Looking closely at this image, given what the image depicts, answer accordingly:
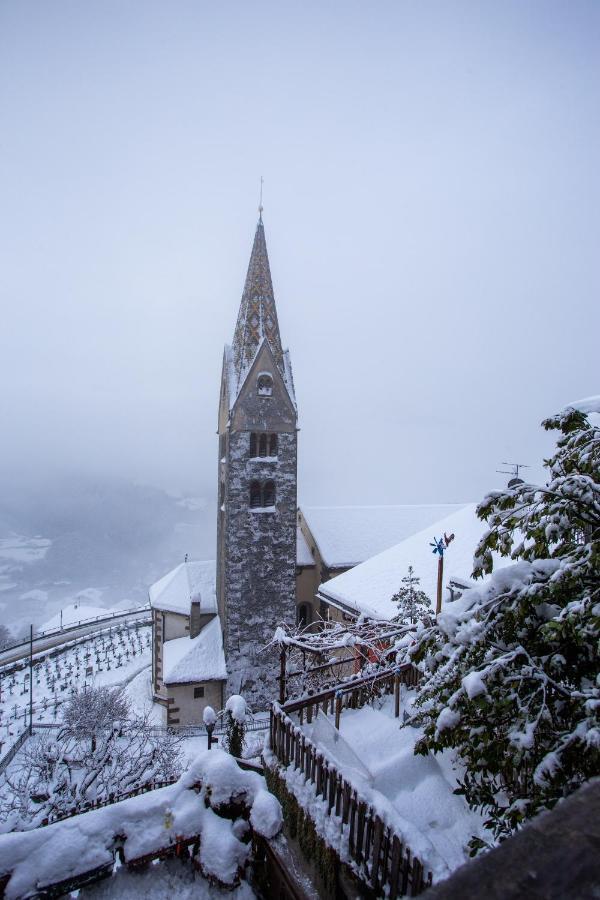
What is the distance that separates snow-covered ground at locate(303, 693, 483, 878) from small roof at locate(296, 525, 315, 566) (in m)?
18.6

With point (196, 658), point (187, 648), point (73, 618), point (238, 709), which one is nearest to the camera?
point (238, 709)

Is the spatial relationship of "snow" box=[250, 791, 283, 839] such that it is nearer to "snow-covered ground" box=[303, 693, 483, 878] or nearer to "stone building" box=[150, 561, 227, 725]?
"snow-covered ground" box=[303, 693, 483, 878]

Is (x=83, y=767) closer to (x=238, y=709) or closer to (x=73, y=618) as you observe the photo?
(x=238, y=709)

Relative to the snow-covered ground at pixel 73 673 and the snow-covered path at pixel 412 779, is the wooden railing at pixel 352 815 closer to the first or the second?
the snow-covered path at pixel 412 779

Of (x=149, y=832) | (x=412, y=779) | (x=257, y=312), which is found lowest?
(x=412, y=779)

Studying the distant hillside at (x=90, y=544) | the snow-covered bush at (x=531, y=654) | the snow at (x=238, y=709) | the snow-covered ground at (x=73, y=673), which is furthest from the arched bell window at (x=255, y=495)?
the distant hillside at (x=90, y=544)

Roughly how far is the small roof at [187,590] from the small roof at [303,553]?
4.96 meters

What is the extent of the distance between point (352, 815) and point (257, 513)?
1683 centimetres

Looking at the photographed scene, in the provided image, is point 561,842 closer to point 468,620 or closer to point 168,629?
point 468,620

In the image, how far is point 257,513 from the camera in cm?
2120

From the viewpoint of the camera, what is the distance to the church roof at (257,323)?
2231 centimetres

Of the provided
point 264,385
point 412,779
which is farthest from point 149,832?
point 264,385

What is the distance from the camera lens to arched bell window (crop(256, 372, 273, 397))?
71.6 feet

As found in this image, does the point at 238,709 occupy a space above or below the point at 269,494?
below
